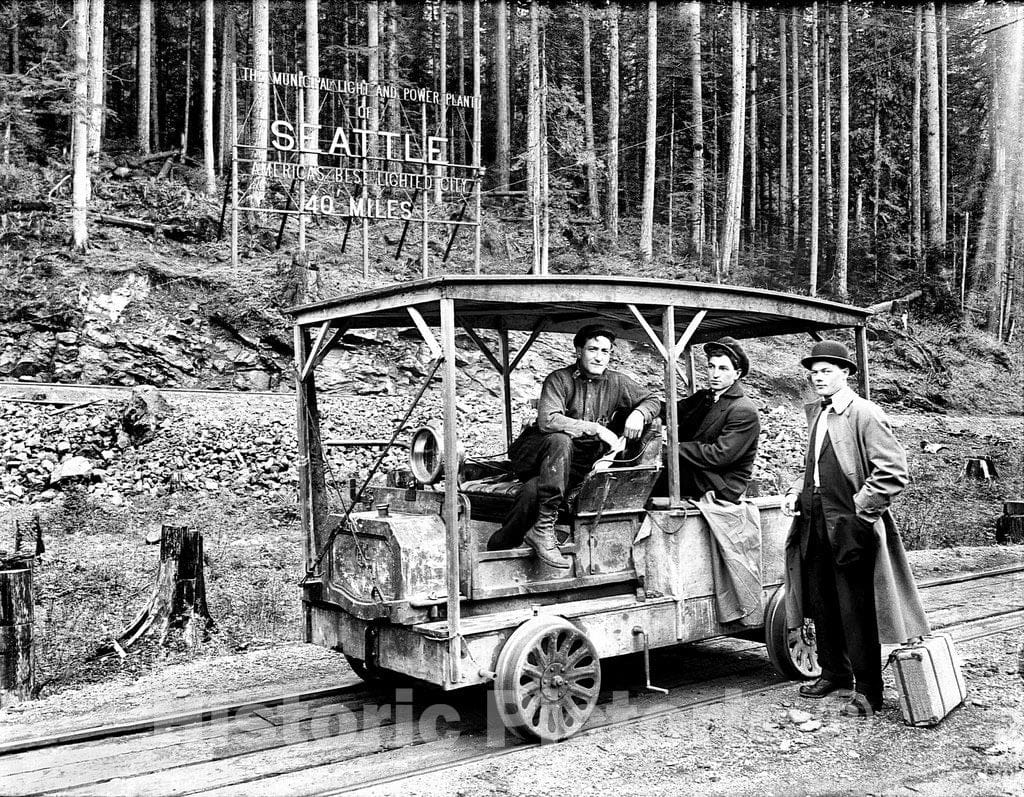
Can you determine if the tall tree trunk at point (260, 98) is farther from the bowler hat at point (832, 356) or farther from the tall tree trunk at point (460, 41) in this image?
the bowler hat at point (832, 356)

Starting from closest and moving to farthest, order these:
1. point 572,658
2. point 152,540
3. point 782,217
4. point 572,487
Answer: point 572,658, point 572,487, point 152,540, point 782,217

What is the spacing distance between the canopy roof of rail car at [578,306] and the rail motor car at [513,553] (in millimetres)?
15

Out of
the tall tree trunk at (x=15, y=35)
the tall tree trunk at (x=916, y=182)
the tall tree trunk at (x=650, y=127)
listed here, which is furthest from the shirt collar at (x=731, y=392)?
the tall tree trunk at (x=15, y=35)

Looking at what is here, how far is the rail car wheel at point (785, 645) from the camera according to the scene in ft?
A: 22.0

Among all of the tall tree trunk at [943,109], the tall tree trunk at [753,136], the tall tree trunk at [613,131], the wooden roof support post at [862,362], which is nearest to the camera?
the wooden roof support post at [862,362]

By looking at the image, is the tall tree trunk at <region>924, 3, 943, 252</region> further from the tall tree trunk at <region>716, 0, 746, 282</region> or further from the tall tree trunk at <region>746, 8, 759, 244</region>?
the tall tree trunk at <region>716, 0, 746, 282</region>

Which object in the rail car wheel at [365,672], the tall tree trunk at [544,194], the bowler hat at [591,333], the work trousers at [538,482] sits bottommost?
the rail car wheel at [365,672]

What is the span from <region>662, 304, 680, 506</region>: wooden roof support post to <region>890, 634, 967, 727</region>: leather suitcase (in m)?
1.78

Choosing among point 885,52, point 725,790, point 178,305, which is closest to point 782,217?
point 885,52

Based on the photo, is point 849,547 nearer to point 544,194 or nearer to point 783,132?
point 544,194

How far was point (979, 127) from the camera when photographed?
3944 centimetres

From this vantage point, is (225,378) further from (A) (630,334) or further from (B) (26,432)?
(A) (630,334)

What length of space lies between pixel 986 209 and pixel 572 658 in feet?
123

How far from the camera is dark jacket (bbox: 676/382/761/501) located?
6684 millimetres
